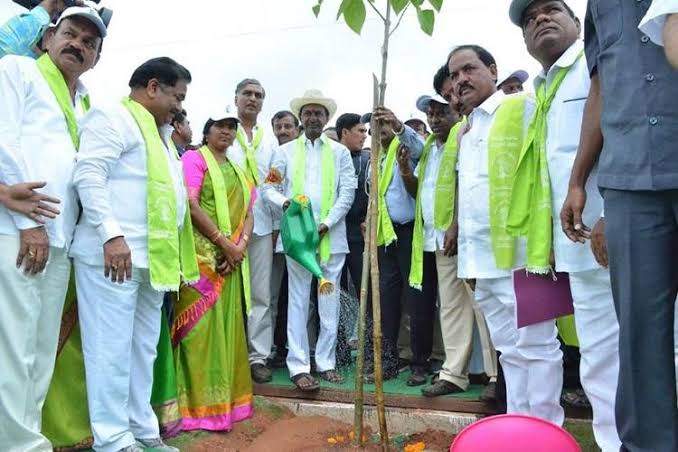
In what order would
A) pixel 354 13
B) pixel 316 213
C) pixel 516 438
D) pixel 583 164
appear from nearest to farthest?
pixel 516 438 → pixel 583 164 → pixel 354 13 → pixel 316 213

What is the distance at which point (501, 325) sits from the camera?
341 centimetres

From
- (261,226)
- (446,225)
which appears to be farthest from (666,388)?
(261,226)

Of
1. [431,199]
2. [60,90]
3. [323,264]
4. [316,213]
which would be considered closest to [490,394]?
[431,199]

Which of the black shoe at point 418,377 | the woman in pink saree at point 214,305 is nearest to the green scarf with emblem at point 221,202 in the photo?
the woman in pink saree at point 214,305

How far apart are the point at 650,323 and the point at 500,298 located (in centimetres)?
160

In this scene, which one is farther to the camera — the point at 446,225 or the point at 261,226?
the point at 261,226

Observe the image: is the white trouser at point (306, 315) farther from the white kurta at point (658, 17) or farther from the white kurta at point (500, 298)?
the white kurta at point (658, 17)

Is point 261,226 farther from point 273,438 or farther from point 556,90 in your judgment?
point 556,90

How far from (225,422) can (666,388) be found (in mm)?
2849

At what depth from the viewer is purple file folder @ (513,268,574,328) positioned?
9.90ft

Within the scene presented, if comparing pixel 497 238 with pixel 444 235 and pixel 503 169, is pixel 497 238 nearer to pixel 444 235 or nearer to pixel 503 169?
pixel 503 169

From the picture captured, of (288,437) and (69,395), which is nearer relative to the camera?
(69,395)

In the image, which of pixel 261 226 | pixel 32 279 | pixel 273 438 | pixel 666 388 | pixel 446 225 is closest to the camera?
pixel 666 388

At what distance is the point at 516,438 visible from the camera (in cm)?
Result: 202
